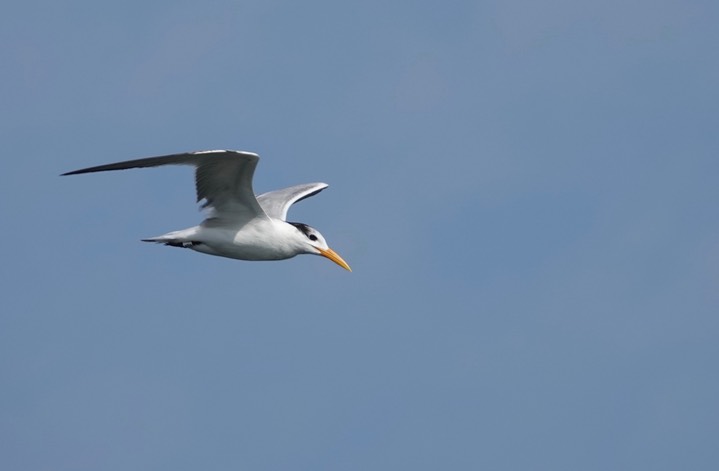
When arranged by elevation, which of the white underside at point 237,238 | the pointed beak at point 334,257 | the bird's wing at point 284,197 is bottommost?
the white underside at point 237,238

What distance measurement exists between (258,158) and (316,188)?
5456 millimetres

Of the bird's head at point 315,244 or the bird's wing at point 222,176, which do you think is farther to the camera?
the bird's head at point 315,244

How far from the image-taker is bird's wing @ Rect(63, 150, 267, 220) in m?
15.8

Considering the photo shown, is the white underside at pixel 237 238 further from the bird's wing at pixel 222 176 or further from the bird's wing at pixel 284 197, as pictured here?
the bird's wing at pixel 284 197

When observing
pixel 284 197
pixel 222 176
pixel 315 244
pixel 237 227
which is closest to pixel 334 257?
pixel 315 244

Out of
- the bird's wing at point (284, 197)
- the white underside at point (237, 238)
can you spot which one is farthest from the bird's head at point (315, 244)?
the bird's wing at point (284, 197)

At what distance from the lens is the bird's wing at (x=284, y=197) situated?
20109 mm

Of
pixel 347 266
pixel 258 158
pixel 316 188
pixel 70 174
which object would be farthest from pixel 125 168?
pixel 316 188

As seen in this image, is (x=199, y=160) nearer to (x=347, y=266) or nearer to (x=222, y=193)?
(x=222, y=193)

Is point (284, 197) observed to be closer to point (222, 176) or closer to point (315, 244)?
point (315, 244)

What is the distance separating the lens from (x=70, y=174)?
48.8 ft

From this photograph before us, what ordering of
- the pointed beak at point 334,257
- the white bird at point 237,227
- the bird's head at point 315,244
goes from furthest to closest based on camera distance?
the pointed beak at point 334,257, the bird's head at point 315,244, the white bird at point 237,227

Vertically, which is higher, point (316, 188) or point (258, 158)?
point (316, 188)

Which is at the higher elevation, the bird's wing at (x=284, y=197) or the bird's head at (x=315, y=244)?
the bird's wing at (x=284, y=197)
